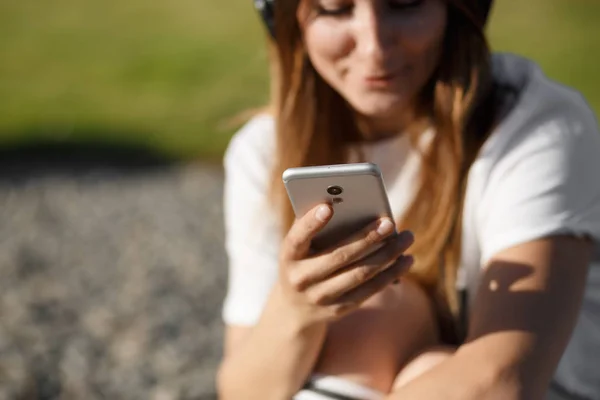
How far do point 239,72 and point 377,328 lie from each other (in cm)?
518

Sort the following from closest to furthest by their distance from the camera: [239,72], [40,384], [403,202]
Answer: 1. [403,202]
2. [40,384]
3. [239,72]

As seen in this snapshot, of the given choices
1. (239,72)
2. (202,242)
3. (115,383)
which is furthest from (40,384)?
(239,72)

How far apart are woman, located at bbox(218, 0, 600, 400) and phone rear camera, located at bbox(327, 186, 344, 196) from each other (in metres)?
0.04

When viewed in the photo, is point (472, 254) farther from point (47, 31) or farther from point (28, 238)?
point (47, 31)

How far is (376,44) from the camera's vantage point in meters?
1.86

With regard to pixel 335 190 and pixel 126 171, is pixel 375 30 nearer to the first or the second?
pixel 335 190

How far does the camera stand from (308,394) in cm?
193

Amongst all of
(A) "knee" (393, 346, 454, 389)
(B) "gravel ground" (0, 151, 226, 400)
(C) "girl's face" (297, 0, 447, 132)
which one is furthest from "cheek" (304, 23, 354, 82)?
(B) "gravel ground" (0, 151, 226, 400)

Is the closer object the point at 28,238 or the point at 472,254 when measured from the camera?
the point at 472,254

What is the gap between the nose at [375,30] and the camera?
1.84 m

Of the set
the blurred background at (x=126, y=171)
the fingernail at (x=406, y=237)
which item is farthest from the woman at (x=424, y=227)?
the blurred background at (x=126, y=171)

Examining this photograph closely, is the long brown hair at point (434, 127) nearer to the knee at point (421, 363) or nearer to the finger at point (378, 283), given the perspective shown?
Answer: the knee at point (421, 363)

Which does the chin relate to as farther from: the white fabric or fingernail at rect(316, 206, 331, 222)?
the white fabric

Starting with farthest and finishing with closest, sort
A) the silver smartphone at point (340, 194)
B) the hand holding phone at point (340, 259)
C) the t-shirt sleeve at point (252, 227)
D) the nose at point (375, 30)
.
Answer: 1. the t-shirt sleeve at point (252, 227)
2. the nose at point (375, 30)
3. the hand holding phone at point (340, 259)
4. the silver smartphone at point (340, 194)
